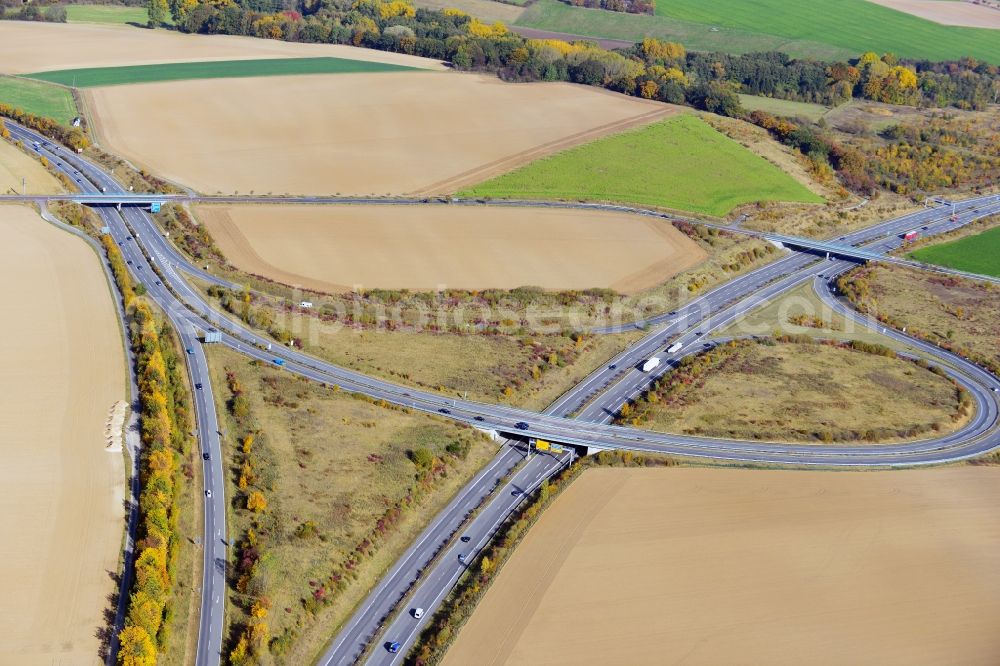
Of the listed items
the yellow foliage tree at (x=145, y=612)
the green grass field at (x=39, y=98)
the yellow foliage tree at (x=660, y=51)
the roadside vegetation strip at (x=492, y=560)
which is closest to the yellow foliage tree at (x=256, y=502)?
the yellow foliage tree at (x=145, y=612)

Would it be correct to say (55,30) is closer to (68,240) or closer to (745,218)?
(68,240)

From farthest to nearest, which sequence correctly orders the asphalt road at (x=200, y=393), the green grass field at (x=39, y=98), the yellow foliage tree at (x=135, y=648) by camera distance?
the green grass field at (x=39, y=98) → the asphalt road at (x=200, y=393) → the yellow foliage tree at (x=135, y=648)

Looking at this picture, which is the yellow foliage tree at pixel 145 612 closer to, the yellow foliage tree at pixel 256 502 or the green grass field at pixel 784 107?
the yellow foliage tree at pixel 256 502

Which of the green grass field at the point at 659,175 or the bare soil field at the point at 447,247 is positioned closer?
the bare soil field at the point at 447,247

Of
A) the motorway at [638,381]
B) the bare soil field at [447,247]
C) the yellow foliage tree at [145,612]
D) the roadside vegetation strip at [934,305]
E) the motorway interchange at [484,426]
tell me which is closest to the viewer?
the yellow foliage tree at [145,612]

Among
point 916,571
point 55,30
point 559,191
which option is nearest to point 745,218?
point 559,191

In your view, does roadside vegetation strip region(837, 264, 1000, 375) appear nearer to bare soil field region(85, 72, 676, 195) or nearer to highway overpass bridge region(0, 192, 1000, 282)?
highway overpass bridge region(0, 192, 1000, 282)

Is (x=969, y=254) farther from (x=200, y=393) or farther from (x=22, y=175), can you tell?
(x=22, y=175)
